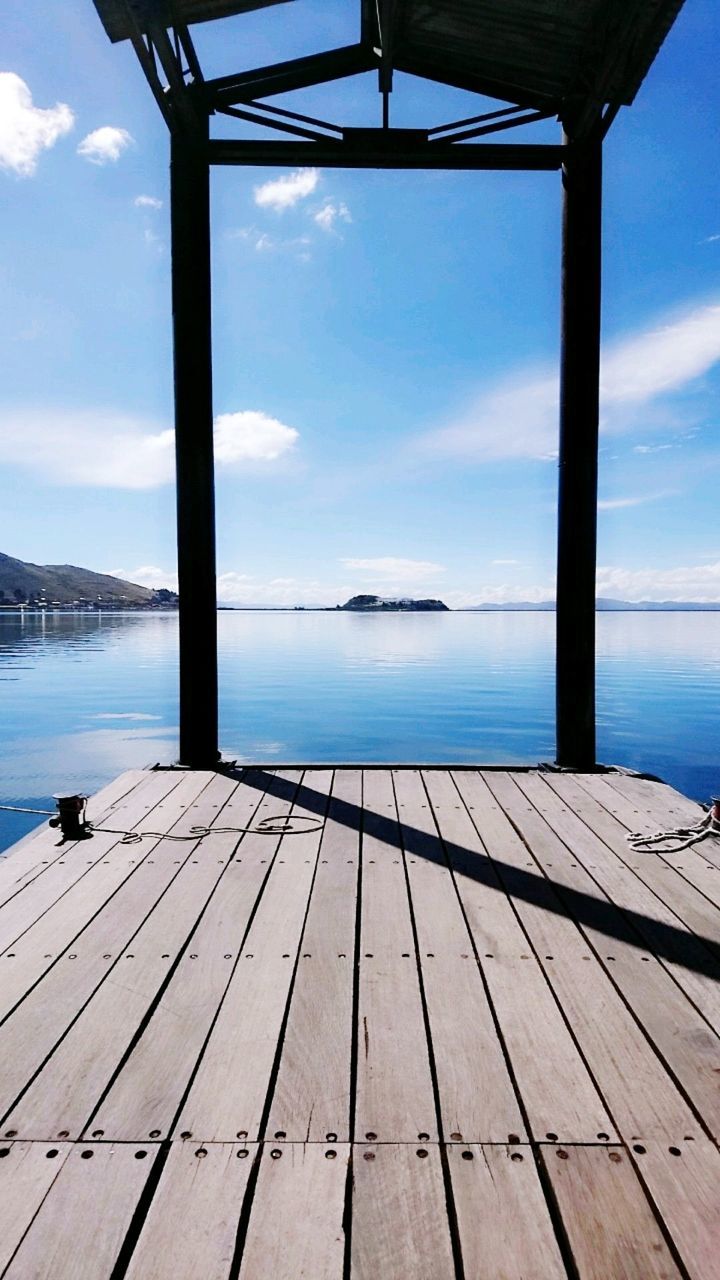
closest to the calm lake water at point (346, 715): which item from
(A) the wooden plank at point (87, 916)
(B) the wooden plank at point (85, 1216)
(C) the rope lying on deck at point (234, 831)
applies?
(C) the rope lying on deck at point (234, 831)

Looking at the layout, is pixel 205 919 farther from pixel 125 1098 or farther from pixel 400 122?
pixel 400 122

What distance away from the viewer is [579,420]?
4543 mm

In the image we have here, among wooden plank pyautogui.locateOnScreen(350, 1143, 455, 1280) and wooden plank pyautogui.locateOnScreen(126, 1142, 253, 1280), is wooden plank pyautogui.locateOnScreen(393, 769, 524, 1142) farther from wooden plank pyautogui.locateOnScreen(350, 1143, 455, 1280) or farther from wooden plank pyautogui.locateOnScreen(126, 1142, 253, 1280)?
wooden plank pyautogui.locateOnScreen(126, 1142, 253, 1280)

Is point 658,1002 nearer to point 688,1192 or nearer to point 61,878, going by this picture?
point 688,1192

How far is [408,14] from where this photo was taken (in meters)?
4.24

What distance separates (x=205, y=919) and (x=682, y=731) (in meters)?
13.1

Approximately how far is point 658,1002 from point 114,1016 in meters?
1.38

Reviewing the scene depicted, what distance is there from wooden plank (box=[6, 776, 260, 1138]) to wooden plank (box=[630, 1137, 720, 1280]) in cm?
93

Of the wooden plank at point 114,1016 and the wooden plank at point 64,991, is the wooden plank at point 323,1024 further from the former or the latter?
the wooden plank at point 64,991

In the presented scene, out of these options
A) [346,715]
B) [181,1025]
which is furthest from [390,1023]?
[346,715]

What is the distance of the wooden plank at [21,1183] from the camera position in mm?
1195

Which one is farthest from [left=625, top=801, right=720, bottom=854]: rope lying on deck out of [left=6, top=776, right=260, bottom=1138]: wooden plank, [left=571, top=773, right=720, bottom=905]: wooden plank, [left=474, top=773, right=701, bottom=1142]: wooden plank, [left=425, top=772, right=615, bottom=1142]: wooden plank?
[left=6, top=776, right=260, bottom=1138]: wooden plank

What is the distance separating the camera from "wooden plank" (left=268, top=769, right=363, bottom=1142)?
1459mm

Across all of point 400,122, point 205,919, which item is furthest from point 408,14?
point 205,919
